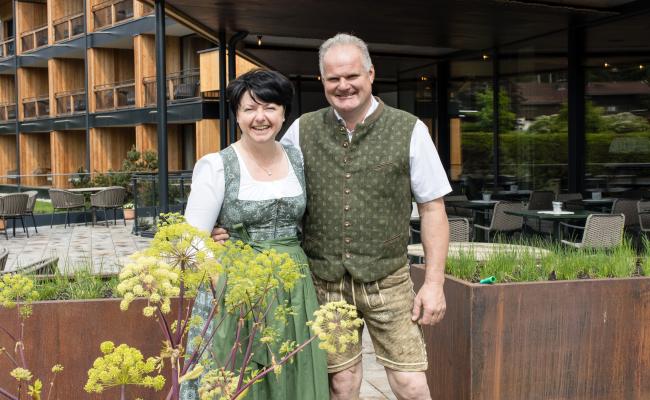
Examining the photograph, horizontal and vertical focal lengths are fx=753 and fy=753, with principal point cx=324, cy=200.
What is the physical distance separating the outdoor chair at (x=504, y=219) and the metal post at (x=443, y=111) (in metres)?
6.60

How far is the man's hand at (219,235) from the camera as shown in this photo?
238 cm

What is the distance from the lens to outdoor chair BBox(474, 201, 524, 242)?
8.99 meters

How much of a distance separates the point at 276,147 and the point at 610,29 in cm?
942

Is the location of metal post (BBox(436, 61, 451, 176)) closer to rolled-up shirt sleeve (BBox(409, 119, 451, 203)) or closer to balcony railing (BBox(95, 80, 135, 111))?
balcony railing (BBox(95, 80, 135, 111))

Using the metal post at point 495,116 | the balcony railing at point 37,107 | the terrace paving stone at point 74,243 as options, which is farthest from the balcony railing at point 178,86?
the metal post at point 495,116

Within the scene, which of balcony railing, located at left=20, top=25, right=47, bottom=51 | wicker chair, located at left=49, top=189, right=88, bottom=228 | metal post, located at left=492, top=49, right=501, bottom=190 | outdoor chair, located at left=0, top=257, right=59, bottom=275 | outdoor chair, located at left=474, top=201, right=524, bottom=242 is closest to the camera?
outdoor chair, located at left=0, top=257, right=59, bottom=275

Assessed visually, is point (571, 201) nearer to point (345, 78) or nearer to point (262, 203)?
point (345, 78)

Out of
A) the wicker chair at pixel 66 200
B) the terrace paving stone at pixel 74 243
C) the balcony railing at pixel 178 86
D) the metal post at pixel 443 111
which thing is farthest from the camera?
the balcony railing at pixel 178 86

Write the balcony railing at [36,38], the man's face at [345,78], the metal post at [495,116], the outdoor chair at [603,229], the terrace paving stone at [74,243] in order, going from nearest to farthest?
1. the man's face at [345,78]
2. the outdoor chair at [603,229]
3. the terrace paving stone at [74,243]
4. the metal post at [495,116]
5. the balcony railing at [36,38]

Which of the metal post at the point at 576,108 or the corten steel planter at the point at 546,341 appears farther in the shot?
the metal post at the point at 576,108

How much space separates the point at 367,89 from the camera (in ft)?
8.28

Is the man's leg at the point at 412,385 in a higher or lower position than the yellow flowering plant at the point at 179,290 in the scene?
lower

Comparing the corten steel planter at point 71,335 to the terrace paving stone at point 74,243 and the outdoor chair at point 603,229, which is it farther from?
the terrace paving stone at point 74,243

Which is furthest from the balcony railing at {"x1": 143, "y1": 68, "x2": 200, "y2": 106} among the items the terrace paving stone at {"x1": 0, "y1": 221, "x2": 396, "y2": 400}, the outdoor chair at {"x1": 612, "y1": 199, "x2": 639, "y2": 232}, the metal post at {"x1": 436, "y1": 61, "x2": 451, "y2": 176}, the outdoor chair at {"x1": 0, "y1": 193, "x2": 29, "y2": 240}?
the outdoor chair at {"x1": 612, "y1": 199, "x2": 639, "y2": 232}
